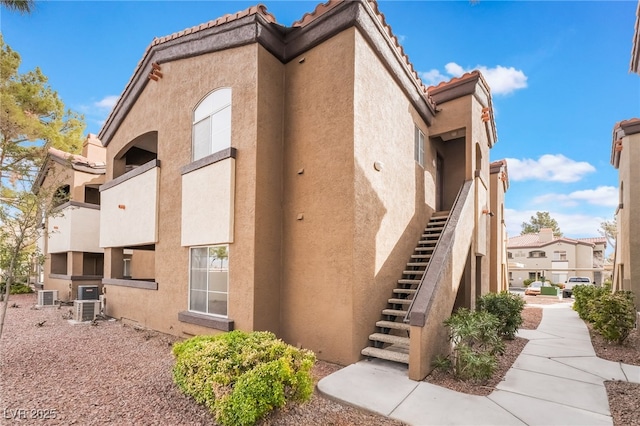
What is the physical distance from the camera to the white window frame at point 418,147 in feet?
32.2

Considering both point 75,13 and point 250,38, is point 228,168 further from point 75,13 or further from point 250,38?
point 75,13

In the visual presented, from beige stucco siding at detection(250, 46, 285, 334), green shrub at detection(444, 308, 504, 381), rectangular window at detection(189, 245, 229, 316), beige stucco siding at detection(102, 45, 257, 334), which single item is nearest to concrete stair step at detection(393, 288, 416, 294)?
green shrub at detection(444, 308, 504, 381)

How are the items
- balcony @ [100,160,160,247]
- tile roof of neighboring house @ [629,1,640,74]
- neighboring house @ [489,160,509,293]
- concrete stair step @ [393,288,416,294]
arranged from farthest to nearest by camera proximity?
1. neighboring house @ [489,160,509,293]
2. balcony @ [100,160,160,247]
3. concrete stair step @ [393,288,416,294]
4. tile roof of neighboring house @ [629,1,640,74]

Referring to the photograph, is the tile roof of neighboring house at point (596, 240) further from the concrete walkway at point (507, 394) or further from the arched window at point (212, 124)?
the arched window at point (212, 124)

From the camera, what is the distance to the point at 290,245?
7512mm

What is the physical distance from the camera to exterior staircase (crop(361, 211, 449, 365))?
6430 millimetres

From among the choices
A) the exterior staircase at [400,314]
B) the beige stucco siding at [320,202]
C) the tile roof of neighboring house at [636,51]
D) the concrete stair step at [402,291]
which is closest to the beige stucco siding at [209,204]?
the beige stucco siding at [320,202]

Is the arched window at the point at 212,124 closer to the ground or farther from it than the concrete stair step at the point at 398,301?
farther from it

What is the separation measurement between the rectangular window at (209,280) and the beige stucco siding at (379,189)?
315 cm

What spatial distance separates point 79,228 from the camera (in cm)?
1498

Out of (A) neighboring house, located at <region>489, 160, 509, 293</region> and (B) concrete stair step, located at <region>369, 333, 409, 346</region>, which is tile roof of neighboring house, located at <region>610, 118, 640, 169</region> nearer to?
(A) neighboring house, located at <region>489, 160, 509, 293</region>

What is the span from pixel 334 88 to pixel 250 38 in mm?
2361

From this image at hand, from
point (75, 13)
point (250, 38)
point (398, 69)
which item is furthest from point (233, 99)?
point (75, 13)

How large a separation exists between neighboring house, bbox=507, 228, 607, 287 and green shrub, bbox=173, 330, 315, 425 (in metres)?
41.4
